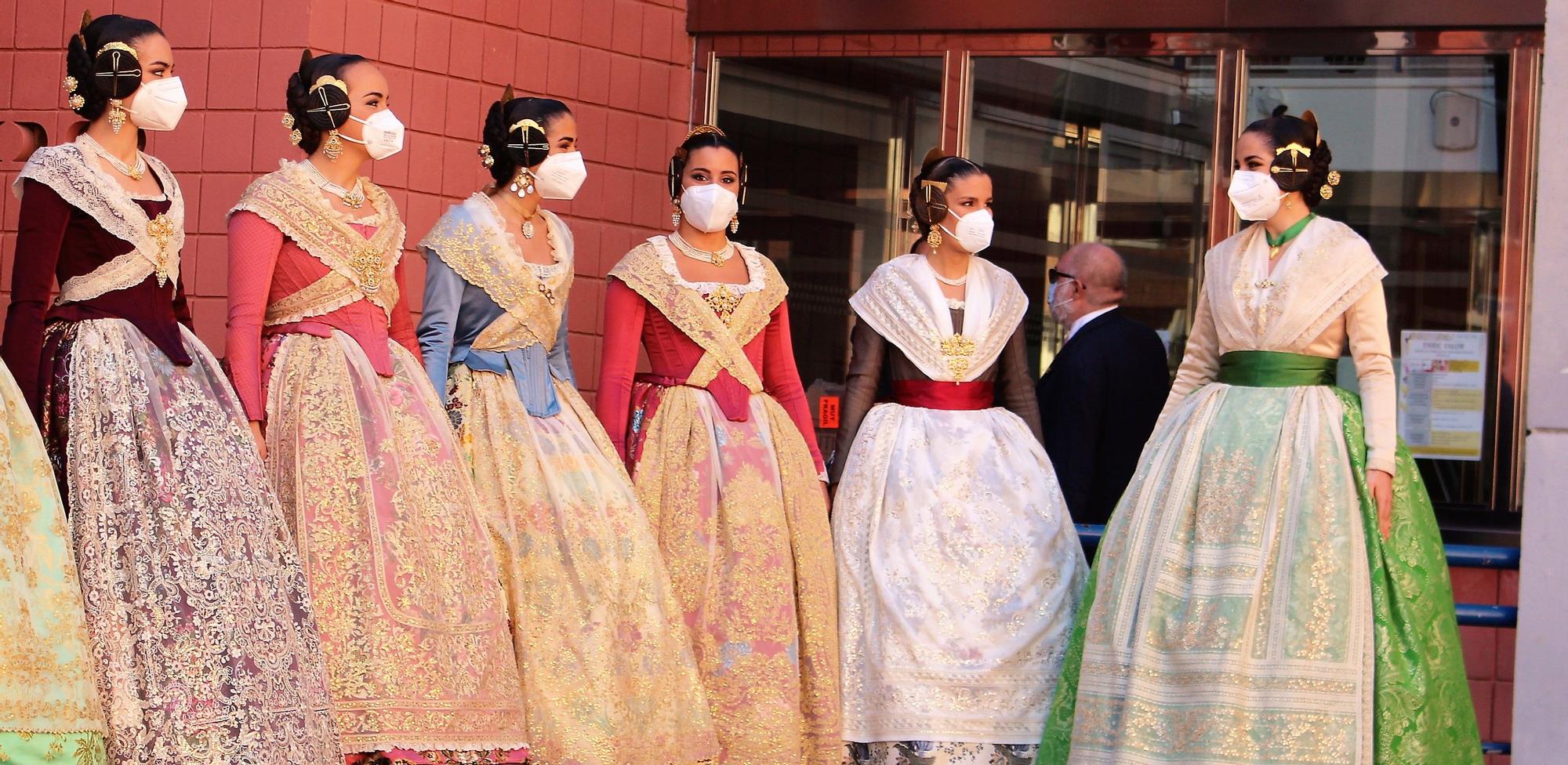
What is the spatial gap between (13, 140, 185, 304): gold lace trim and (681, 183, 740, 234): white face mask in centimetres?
154

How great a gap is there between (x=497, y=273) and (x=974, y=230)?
1.42 meters

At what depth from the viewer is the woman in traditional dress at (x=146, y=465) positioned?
13.9ft

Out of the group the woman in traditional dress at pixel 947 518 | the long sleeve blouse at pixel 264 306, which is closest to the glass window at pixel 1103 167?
the woman in traditional dress at pixel 947 518

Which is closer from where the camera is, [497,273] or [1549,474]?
[1549,474]

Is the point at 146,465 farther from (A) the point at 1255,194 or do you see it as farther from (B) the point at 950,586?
(A) the point at 1255,194

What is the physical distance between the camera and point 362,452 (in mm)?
4836

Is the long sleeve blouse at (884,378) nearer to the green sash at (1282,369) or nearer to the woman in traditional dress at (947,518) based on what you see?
the woman in traditional dress at (947,518)

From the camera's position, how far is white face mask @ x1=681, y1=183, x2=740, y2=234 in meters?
5.70

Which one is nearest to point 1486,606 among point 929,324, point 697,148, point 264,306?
point 929,324

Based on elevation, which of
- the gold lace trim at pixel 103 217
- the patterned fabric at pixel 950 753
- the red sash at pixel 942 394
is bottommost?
the patterned fabric at pixel 950 753

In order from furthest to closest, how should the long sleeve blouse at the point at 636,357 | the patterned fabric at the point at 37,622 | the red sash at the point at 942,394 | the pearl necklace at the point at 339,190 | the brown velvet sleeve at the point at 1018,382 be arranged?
1. the brown velvet sleeve at the point at 1018,382
2. the red sash at the point at 942,394
3. the long sleeve blouse at the point at 636,357
4. the pearl necklace at the point at 339,190
5. the patterned fabric at the point at 37,622

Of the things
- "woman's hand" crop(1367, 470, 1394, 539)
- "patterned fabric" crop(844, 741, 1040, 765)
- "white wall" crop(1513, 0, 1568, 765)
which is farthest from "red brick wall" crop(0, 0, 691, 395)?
"white wall" crop(1513, 0, 1568, 765)

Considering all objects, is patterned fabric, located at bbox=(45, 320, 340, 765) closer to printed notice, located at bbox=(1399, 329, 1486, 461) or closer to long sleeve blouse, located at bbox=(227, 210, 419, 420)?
long sleeve blouse, located at bbox=(227, 210, 419, 420)

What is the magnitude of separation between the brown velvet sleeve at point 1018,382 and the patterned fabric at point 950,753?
1000 millimetres
